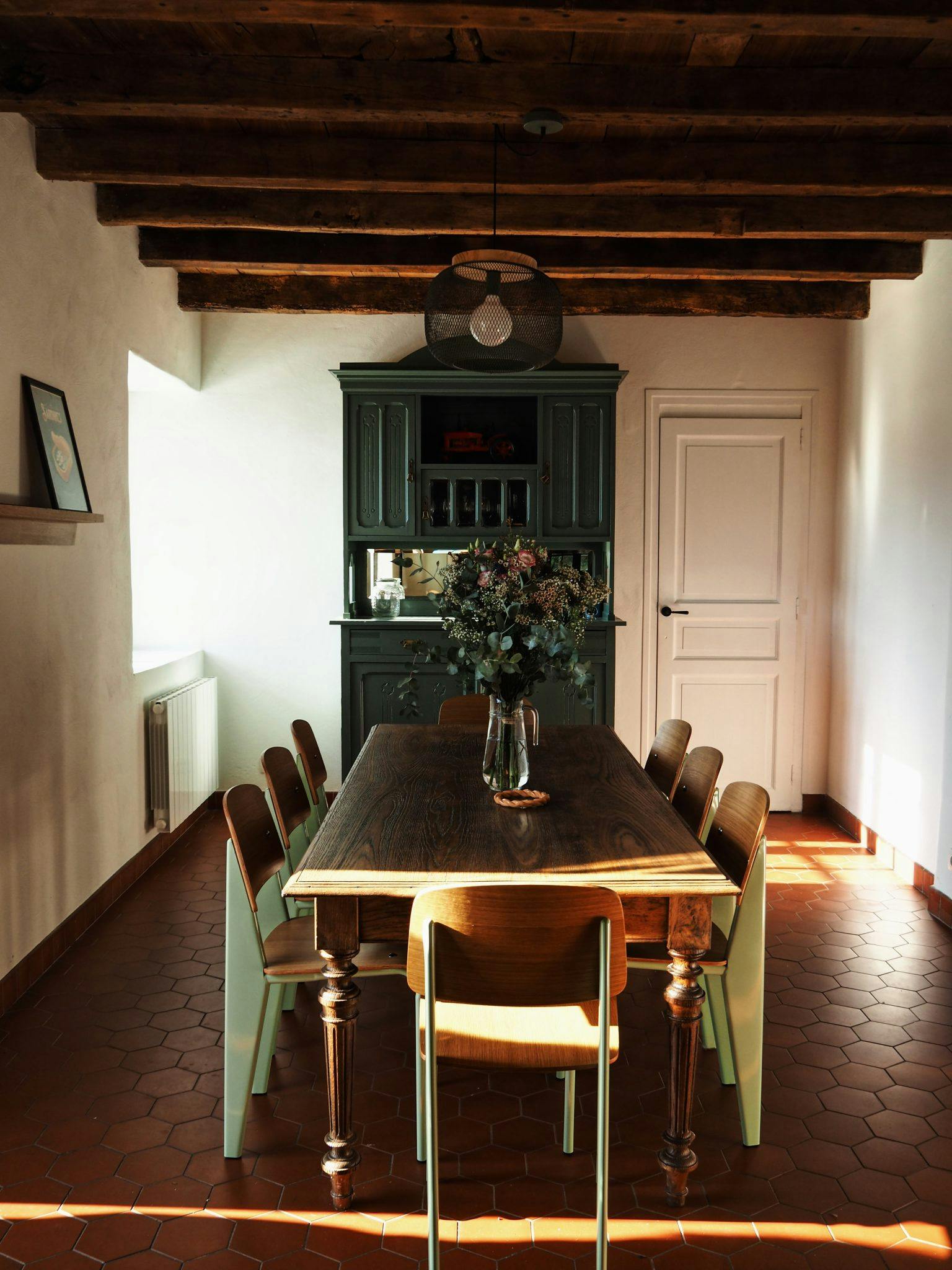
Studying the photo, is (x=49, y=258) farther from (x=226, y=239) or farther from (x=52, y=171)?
(x=226, y=239)

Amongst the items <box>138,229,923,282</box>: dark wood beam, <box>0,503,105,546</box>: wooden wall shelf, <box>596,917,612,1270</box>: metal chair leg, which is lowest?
<box>596,917,612,1270</box>: metal chair leg

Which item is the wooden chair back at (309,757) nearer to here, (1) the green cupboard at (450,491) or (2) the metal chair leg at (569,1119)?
(2) the metal chair leg at (569,1119)

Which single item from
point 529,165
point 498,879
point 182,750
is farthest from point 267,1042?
point 529,165

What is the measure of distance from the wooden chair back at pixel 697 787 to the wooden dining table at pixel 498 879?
0.31 metres

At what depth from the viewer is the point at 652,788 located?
10.1 feet

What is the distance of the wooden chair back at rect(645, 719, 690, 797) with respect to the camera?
3600 millimetres

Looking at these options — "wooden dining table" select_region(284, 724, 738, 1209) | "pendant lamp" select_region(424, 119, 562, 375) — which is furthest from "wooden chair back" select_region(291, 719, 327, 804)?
"pendant lamp" select_region(424, 119, 562, 375)

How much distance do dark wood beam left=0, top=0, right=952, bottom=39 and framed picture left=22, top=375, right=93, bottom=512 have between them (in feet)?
4.22

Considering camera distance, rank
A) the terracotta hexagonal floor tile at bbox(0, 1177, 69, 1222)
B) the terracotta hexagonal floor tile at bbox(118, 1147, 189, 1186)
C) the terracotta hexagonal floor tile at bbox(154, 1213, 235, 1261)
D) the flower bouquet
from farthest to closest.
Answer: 1. the flower bouquet
2. the terracotta hexagonal floor tile at bbox(118, 1147, 189, 1186)
3. the terracotta hexagonal floor tile at bbox(0, 1177, 69, 1222)
4. the terracotta hexagonal floor tile at bbox(154, 1213, 235, 1261)

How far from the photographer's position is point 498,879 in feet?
7.39

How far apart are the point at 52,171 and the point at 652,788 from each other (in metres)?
3.18

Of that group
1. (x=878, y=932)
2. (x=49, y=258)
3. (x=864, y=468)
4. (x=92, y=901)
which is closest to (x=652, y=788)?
(x=878, y=932)

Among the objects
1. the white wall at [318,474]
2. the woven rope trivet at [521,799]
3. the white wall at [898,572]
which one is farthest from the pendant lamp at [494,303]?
the white wall at [318,474]

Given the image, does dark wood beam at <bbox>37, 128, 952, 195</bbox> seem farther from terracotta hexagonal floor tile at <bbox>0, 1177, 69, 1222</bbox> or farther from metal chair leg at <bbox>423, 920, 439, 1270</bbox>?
terracotta hexagonal floor tile at <bbox>0, 1177, 69, 1222</bbox>
